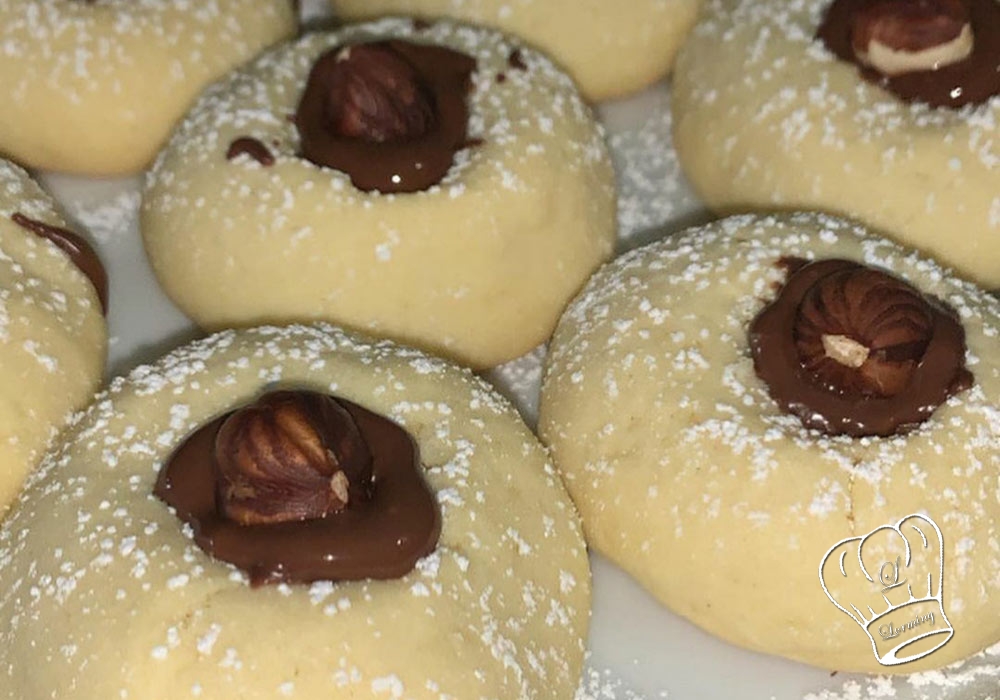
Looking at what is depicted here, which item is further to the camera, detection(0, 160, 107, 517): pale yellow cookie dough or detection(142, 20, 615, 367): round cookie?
detection(142, 20, 615, 367): round cookie

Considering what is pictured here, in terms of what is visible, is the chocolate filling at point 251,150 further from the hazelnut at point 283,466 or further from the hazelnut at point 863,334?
the hazelnut at point 863,334

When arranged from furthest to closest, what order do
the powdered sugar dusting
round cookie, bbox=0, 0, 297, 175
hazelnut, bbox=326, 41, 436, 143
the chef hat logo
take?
round cookie, bbox=0, 0, 297, 175
hazelnut, bbox=326, 41, 436, 143
the powdered sugar dusting
the chef hat logo

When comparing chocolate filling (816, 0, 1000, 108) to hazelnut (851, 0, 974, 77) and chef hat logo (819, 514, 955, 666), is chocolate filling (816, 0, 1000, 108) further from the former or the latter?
chef hat logo (819, 514, 955, 666)

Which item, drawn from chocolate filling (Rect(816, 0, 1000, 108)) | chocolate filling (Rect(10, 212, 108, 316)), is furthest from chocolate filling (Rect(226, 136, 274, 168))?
chocolate filling (Rect(816, 0, 1000, 108))

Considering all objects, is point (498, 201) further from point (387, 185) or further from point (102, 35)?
point (102, 35)

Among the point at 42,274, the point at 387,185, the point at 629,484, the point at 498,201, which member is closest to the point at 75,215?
the point at 42,274

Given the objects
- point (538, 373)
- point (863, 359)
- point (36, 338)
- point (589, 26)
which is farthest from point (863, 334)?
point (36, 338)

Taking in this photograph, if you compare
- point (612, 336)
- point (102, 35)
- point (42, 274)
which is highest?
point (102, 35)
